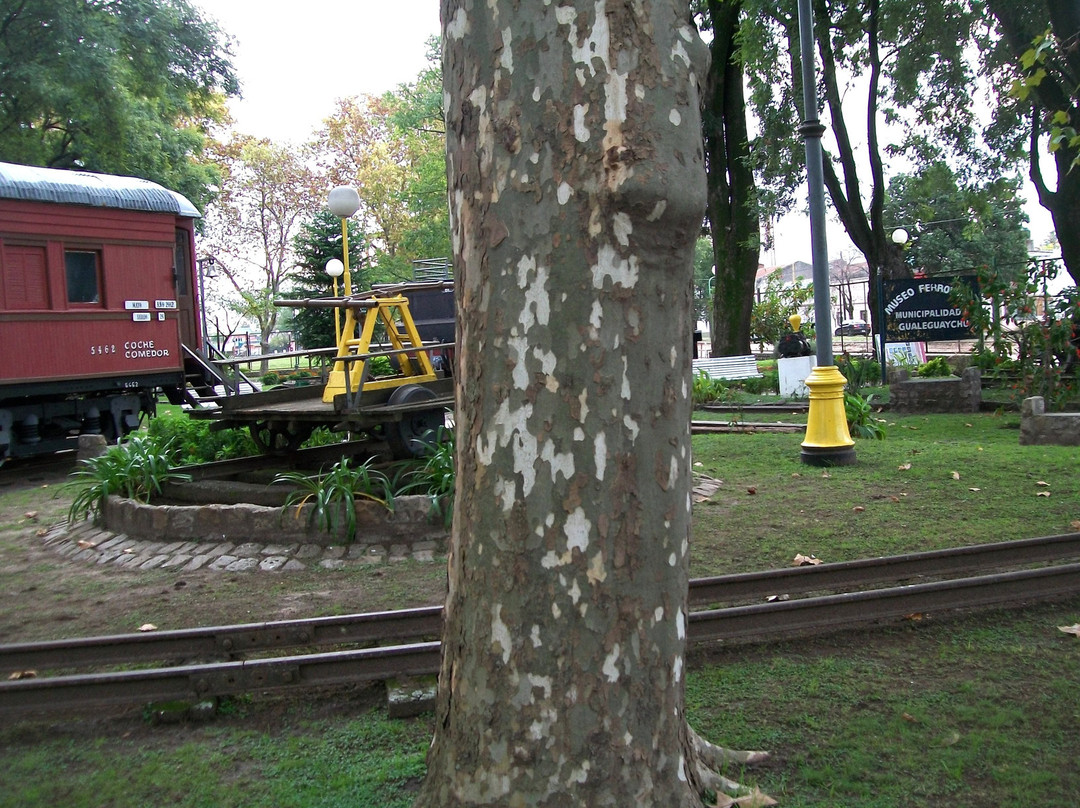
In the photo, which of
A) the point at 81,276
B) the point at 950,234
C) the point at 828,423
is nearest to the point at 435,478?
the point at 828,423

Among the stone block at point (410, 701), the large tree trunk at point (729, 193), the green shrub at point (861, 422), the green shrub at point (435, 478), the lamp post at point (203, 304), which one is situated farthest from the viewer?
the large tree trunk at point (729, 193)

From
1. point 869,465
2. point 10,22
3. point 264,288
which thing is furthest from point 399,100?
point 869,465

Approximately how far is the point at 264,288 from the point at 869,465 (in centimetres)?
3852

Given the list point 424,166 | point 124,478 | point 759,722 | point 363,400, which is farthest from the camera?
point 424,166

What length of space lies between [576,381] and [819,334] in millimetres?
7528

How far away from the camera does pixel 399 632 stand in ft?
14.9

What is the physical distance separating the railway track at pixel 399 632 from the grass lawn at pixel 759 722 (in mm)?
89

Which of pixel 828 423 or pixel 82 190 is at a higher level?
pixel 82 190

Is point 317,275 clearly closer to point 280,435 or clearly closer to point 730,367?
point 730,367

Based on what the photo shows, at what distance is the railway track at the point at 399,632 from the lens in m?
3.90

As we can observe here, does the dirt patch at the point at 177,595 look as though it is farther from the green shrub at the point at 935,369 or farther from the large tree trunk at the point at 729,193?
the large tree trunk at the point at 729,193

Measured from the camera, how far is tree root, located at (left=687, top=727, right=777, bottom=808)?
2.68 m

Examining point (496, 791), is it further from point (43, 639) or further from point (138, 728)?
point (43, 639)

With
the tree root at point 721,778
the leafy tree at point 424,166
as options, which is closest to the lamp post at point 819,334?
the tree root at point 721,778
